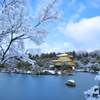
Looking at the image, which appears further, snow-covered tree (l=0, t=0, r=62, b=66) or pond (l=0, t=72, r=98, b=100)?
pond (l=0, t=72, r=98, b=100)

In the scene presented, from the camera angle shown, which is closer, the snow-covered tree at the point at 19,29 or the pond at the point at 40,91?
the snow-covered tree at the point at 19,29

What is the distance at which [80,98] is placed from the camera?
4402mm

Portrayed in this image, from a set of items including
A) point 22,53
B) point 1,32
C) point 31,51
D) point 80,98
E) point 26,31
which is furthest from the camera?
point 80,98

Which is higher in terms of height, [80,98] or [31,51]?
[31,51]

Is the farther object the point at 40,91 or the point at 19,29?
the point at 40,91

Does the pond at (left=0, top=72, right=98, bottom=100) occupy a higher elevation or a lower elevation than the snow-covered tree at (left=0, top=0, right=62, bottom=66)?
lower

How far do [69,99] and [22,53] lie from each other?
3.51 m

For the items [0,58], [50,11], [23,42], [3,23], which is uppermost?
[50,11]

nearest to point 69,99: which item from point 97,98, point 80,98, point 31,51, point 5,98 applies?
point 80,98

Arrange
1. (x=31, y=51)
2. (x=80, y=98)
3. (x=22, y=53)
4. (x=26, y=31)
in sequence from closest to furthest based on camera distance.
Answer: (x=26, y=31)
(x=22, y=53)
(x=31, y=51)
(x=80, y=98)

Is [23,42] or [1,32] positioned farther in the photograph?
[23,42]

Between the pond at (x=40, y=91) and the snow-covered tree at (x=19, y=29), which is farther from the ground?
the snow-covered tree at (x=19, y=29)

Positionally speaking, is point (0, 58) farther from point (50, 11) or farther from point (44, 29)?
point (50, 11)

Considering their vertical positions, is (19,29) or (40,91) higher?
(19,29)
